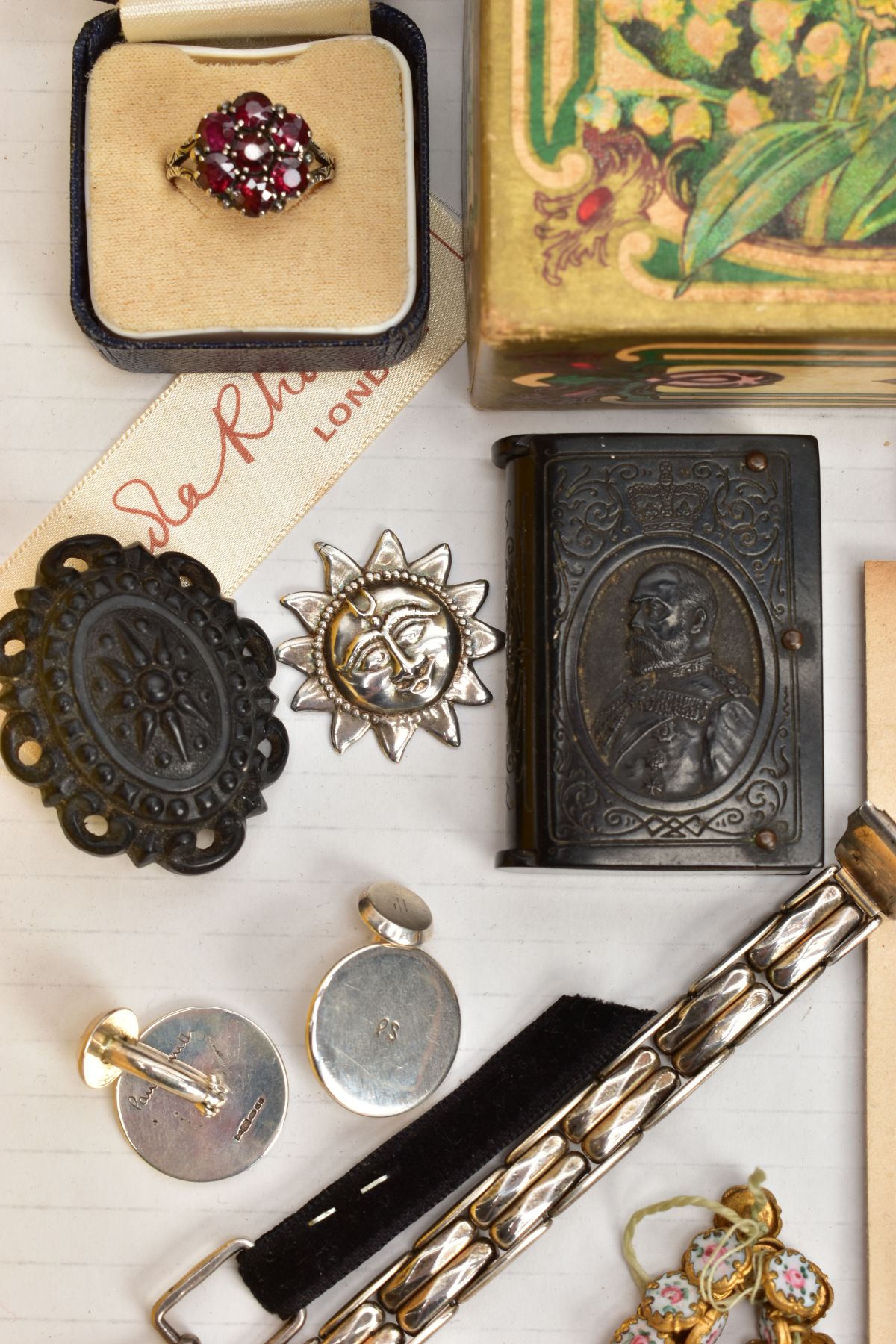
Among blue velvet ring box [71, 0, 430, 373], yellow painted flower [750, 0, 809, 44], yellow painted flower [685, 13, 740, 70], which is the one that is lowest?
blue velvet ring box [71, 0, 430, 373]

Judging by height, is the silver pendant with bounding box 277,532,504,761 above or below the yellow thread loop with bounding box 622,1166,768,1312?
above

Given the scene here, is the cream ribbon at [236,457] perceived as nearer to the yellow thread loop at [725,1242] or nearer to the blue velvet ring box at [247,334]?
the blue velvet ring box at [247,334]

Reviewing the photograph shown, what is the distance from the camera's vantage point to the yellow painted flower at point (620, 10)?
0.82 m

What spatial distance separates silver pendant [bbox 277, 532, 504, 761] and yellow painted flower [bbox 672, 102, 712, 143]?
38cm

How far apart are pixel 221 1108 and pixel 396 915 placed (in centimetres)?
21

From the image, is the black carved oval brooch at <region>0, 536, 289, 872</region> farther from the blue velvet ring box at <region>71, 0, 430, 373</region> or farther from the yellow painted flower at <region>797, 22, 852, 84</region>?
the yellow painted flower at <region>797, 22, 852, 84</region>

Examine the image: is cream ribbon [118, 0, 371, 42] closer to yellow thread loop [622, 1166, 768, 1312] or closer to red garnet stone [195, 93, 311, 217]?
red garnet stone [195, 93, 311, 217]

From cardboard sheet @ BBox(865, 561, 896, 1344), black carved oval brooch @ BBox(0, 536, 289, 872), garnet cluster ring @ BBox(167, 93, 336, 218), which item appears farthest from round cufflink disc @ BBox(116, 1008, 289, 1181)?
garnet cluster ring @ BBox(167, 93, 336, 218)

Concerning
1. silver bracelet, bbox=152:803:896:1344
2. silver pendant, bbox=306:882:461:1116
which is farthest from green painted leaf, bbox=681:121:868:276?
silver pendant, bbox=306:882:461:1116

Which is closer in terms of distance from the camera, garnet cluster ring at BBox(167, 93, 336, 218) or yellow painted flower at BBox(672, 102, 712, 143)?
yellow painted flower at BBox(672, 102, 712, 143)

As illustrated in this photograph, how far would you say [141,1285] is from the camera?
3.21 feet

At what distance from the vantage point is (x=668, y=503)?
0.98 m

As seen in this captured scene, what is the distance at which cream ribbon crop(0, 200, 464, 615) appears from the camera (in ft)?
3.35

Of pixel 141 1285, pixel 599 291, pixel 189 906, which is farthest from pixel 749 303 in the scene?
pixel 141 1285
